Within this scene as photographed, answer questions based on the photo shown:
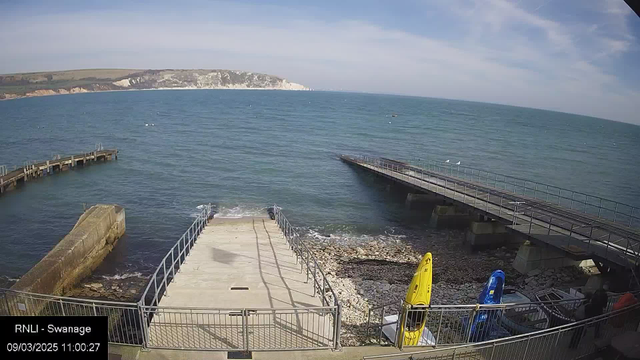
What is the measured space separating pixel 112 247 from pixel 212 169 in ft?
71.4

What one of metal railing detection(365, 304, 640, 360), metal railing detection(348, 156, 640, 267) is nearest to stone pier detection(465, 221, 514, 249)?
metal railing detection(348, 156, 640, 267)

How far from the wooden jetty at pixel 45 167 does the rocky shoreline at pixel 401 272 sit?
28504 mm

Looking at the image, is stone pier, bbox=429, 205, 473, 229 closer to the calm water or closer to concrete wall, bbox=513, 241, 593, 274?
the calm water

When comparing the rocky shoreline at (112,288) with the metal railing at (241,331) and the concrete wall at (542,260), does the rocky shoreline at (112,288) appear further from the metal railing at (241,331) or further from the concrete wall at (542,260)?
the concrete wall at (542,260)

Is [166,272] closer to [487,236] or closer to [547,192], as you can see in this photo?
[487,236]

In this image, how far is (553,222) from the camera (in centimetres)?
2095

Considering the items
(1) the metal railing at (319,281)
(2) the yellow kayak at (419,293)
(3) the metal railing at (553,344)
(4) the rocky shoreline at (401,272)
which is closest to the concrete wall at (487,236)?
(4) the rocky shoreline at (401,272)

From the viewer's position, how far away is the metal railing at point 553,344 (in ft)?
26.3

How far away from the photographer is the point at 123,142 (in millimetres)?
60312

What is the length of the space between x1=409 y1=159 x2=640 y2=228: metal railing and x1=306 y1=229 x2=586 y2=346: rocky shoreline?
9.30 m

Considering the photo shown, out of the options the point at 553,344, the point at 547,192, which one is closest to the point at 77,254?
the point at 553,344

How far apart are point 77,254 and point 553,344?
64.4ft

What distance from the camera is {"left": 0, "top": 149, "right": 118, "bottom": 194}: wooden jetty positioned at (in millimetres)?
33822

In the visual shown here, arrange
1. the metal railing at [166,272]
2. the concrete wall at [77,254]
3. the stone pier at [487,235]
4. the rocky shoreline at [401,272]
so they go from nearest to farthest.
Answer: the metal railing at [166,272], the concrete wall at [77,254], the rocky shoreline at [401,272], the stone pier at [487,235]
